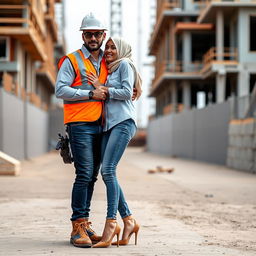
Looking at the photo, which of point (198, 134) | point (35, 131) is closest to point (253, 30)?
point (198, 134)

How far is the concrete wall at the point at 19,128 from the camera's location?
70.2 ft

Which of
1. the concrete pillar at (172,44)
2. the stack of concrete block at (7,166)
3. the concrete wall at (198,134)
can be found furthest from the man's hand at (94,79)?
the concrete pillar at (172,44)

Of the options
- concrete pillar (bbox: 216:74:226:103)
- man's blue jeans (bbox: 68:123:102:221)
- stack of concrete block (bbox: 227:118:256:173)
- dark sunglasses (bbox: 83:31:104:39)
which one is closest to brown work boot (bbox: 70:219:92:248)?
man's blue jeans (bbox: 68:123:102:221)

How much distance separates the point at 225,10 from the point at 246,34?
2013mm

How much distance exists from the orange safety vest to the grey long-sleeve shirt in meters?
0.04

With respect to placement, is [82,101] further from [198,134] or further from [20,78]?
[20,78]

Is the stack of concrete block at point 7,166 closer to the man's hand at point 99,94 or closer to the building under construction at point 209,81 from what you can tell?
the building under construction at point 209,81

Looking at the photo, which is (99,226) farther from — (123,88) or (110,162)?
(123,88)

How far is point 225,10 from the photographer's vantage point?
33.7 metres

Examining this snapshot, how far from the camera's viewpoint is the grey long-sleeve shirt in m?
5.43

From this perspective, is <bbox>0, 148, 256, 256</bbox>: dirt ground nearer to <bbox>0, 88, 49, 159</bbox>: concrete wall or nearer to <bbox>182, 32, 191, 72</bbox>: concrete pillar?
<bbox>0, 88, 49, 159</bbox>: concrete wall

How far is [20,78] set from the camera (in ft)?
106

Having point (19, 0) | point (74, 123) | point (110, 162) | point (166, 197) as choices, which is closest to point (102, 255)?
point (110, 162)

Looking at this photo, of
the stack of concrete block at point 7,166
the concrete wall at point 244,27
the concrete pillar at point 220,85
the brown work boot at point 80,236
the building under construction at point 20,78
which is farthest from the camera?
the concrete pillar at point 220,85
